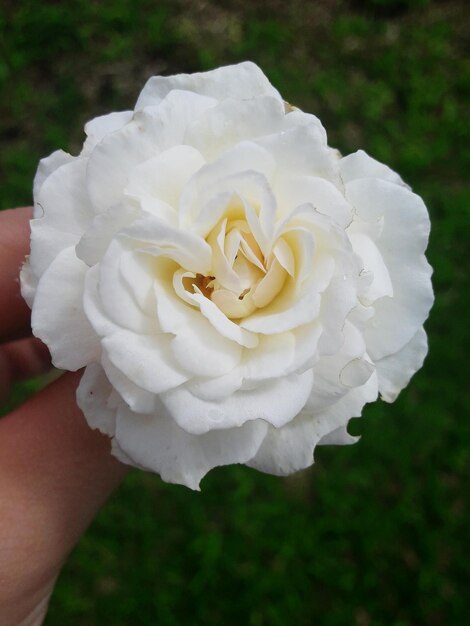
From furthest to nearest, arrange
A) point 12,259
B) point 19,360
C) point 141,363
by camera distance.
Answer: point 19,360 < point 12,259 < point 141,363

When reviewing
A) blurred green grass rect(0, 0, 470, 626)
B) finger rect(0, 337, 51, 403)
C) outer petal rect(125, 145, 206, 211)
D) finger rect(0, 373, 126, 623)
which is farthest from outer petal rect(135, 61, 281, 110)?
blurred green grass rect(0, 0, 470, 626)

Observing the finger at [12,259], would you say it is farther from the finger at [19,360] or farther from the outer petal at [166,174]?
the outer petal at [166,174]

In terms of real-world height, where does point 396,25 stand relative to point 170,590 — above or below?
above

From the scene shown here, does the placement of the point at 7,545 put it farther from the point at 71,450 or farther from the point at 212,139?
the point at 212,139

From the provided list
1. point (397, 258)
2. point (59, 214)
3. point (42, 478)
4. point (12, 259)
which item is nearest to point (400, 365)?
point (397, 258)

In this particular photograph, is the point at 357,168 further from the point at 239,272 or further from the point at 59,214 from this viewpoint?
the point at 59,214

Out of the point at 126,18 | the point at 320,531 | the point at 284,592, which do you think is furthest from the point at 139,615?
the point at 126,18

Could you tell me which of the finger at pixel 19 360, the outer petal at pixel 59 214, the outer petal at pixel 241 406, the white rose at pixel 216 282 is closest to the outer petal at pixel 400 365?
the white rose at pixel 216 282
